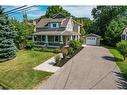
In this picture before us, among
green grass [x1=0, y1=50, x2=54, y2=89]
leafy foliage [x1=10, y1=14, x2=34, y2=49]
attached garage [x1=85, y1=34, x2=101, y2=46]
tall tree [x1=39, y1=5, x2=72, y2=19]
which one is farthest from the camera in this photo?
attached garage [x1=85, y1=34, x2=101, y2=46]

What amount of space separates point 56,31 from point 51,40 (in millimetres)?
646

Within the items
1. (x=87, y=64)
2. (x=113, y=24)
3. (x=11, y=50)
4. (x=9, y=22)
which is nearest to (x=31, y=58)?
(x=11, y=50)

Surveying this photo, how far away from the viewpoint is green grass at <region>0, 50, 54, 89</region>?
26.0 ft

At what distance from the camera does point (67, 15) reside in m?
8.99

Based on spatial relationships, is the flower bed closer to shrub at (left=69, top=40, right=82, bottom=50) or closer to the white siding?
shrub at (left=69, top=40, right=82, bottom=50)

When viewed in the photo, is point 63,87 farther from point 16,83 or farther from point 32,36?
point 32,36

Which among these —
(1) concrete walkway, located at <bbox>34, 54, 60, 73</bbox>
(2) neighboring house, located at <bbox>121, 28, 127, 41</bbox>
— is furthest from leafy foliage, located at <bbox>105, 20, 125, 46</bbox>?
(1) concrete walkway, located at <bbox>34, 54, 60, 73</bbox>

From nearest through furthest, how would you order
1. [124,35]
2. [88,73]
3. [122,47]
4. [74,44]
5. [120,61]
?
[88,73]
[124,35]
[74,44]
[120,61]
[122,47]

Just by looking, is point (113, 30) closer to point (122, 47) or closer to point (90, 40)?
point (90, 40)

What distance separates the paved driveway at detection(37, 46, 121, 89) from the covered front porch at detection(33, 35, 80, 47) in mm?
1135

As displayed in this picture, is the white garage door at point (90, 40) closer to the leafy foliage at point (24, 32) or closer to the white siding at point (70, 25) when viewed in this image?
the white siding at point (70, 25)

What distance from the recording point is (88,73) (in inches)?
348

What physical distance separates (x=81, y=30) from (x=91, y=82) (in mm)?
2507

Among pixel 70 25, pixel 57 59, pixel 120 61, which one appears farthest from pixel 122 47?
pixel 57 59
